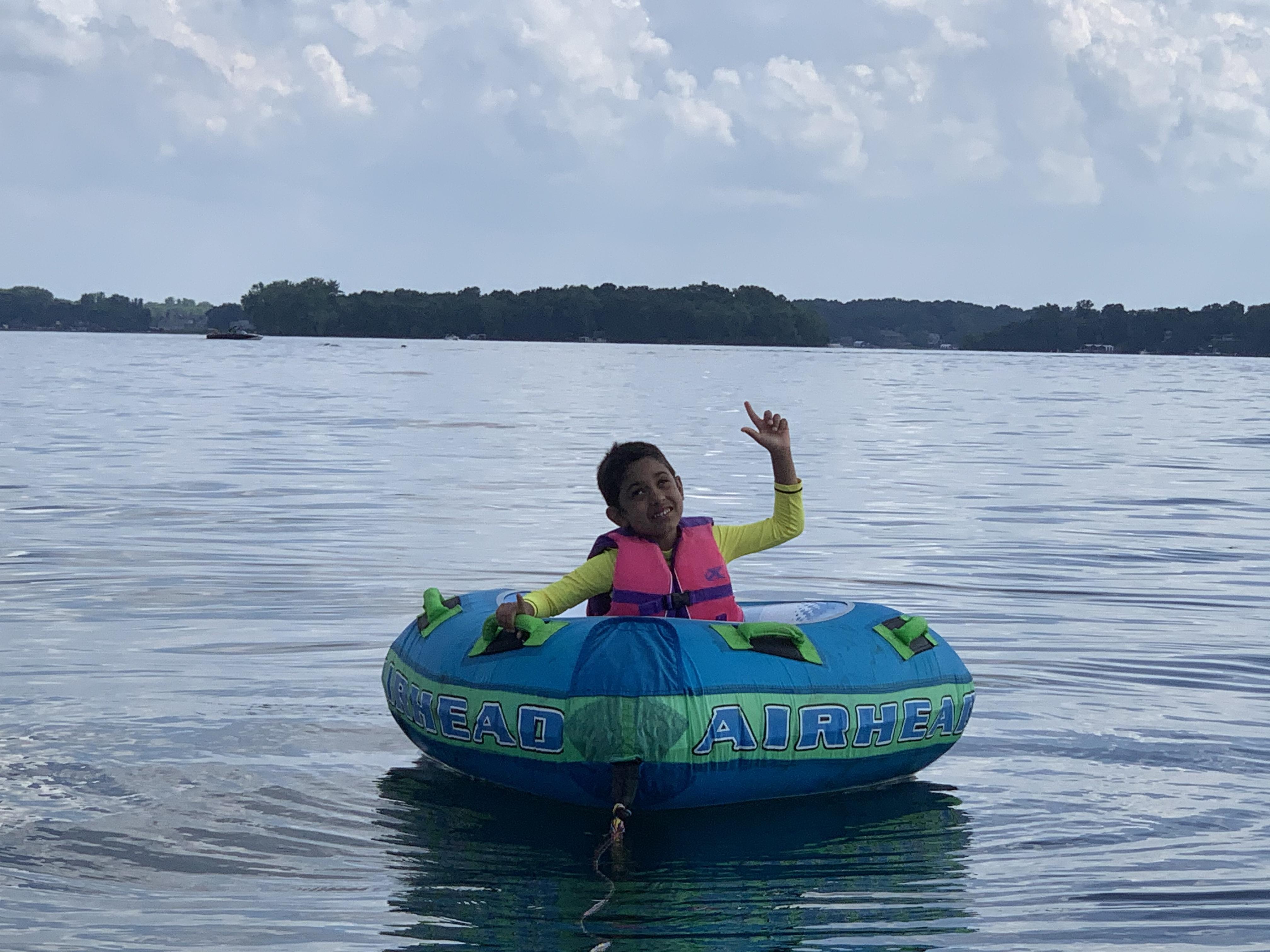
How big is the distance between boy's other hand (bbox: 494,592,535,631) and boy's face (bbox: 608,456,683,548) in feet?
1.61

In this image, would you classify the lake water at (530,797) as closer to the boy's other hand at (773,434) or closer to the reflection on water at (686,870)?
the reflection on water at (686,870)

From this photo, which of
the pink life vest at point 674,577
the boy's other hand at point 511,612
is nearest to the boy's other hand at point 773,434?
the pink life vest at point 674,577

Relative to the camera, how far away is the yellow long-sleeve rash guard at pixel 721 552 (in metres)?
6.51

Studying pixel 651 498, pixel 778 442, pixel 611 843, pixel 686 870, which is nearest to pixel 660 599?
pixel 651 498

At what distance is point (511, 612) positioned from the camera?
615cm

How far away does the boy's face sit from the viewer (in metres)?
6.41

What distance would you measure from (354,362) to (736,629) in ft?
255

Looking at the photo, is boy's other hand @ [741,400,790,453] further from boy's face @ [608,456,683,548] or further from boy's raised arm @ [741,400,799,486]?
boy's face @ [608,456,683,548]

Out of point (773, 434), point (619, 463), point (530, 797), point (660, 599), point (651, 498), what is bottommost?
point (530, 797)

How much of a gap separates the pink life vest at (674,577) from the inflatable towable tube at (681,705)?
33cm

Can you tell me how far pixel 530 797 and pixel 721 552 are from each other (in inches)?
46.9

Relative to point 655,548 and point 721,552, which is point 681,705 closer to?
point 655,548

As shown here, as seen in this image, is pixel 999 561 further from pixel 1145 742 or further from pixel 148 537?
pixel 148 537

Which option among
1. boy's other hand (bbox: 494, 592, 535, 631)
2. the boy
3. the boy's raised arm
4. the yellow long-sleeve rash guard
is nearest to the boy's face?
the boy
